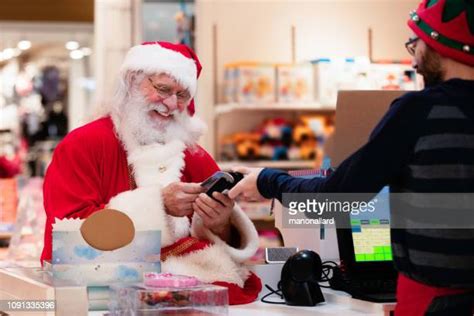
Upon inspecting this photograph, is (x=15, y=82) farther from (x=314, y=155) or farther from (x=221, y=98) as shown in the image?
(x=314, y=155)

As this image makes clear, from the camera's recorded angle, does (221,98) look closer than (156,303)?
No

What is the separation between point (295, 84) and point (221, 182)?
3.50 meters

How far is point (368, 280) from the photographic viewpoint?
104 inches

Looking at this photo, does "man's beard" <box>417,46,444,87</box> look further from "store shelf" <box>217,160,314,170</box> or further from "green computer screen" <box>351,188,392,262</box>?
"store shelf" <box>217,160,314,170</box>

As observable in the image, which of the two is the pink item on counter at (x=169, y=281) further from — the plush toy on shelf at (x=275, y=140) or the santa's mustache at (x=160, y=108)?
the plush toy on shelf at (x=275, y=140)

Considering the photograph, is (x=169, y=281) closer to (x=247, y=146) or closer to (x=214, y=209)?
(x=214, y=209)

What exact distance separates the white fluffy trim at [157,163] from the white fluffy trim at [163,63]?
0.23 m

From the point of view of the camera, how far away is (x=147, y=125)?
3041 mm

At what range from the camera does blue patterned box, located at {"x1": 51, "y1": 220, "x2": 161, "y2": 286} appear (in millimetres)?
2170

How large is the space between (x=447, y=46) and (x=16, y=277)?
1.14 meters

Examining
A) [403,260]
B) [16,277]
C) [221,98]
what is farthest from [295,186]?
[221,98]

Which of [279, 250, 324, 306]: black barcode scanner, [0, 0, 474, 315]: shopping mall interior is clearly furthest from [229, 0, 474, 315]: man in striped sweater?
[0, 0, 474, 315]: shopping mall interior

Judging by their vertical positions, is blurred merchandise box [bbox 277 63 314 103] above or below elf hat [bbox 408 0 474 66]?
below

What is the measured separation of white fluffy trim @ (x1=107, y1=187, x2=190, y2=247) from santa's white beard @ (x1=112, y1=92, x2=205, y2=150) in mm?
277
